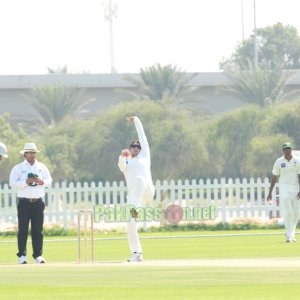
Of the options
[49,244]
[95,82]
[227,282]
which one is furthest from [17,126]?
[227,282]

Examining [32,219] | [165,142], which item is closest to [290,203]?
[32,219]

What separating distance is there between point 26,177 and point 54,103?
48913 millimetres

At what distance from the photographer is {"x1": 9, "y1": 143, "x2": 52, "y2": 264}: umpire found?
20641mm

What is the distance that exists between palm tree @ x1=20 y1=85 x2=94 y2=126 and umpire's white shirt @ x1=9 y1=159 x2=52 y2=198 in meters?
47.6

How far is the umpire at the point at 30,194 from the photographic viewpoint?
2064 centimetres

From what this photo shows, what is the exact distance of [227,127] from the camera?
62844mm

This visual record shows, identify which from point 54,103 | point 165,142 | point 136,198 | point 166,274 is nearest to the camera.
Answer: point 166,274

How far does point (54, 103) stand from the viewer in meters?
69.4

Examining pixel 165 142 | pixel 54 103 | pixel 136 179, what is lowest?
pixel 136 179

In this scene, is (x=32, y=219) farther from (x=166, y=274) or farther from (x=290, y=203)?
(x=290, y=203)

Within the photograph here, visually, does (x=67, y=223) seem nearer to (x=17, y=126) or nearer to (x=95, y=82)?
(x=17, y=126)

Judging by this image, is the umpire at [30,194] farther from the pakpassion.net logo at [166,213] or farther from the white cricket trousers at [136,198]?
the pakpassion.net logo at [166,213]

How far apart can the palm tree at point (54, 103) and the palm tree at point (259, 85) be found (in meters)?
8.17

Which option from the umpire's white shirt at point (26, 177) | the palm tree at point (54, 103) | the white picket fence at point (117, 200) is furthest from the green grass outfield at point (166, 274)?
the palm tree at point (54, 103)
